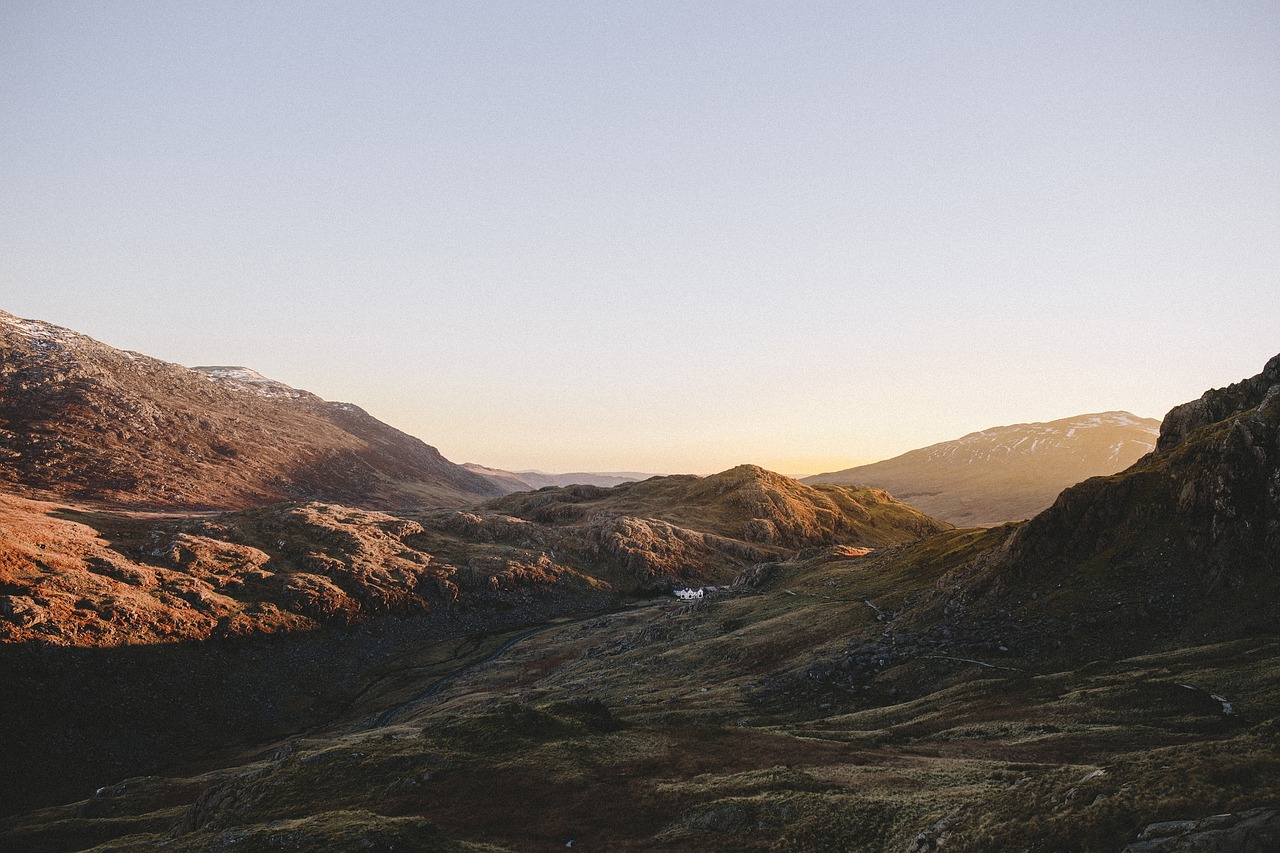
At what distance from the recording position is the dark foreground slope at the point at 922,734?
75.1 feet

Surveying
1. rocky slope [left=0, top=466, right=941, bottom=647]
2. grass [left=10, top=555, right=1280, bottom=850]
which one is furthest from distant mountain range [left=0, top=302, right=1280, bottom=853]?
rocky slope [left=0, top=466, right=941, bottom=647]

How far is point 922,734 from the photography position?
141 feet

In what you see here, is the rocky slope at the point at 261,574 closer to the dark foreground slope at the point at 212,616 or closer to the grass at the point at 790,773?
the dark foreground slope at the point at 212,616

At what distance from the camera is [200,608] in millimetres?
113375

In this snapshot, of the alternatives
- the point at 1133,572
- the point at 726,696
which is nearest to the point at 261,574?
the point at 726,696

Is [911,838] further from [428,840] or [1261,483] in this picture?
[1261,483]

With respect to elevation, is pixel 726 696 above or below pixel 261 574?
below

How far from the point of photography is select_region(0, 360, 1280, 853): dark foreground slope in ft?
75.1

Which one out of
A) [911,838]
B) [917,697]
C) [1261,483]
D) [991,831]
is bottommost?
[917,697]

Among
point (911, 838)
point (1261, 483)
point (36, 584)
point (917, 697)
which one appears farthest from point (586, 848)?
point (36, 584)

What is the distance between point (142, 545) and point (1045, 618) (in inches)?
5871

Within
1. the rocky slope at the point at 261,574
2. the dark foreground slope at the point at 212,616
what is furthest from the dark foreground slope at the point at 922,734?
the rocky slope at the point at 261,574

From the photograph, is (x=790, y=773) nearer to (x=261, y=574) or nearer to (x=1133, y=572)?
(x=1133, y=572)

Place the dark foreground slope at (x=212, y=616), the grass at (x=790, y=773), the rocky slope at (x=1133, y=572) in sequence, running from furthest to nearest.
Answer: the dark foreground slope at (x=212, y=616) → the rocky slope at (x=1133, y=572) → the grass at (x=790, y=773)
